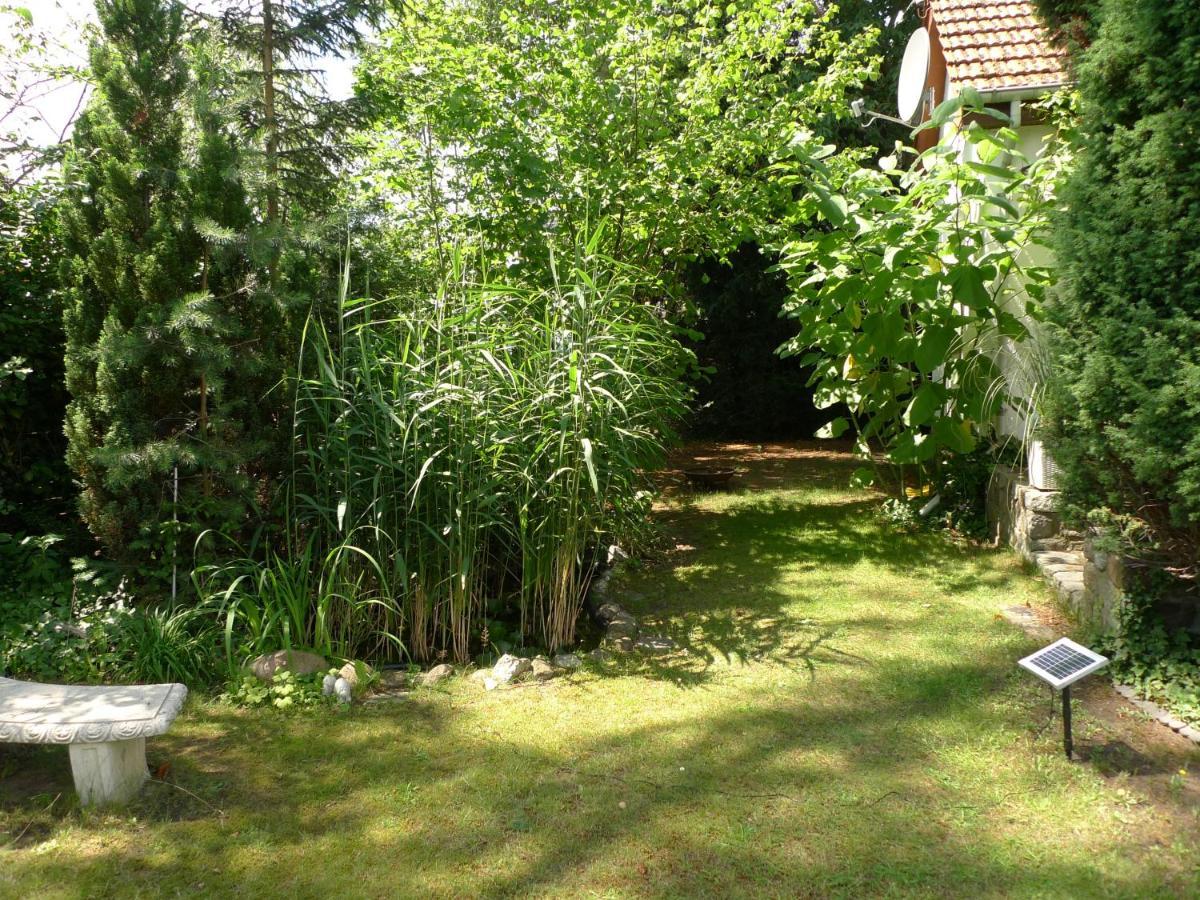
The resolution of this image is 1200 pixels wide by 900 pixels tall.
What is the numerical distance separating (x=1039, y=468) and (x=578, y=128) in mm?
3933

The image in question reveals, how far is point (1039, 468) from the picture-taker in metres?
5.27

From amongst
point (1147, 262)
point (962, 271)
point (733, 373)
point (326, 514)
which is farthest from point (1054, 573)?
point (733, 373)

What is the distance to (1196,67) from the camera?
295 cm

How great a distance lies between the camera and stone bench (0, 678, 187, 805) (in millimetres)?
2668

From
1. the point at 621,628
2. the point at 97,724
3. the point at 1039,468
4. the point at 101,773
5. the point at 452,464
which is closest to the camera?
the point at 97,724

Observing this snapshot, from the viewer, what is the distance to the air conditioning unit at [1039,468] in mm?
5156

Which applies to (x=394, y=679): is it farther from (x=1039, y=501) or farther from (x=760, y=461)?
(x=760, y=461)

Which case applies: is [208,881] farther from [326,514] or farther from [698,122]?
[698,122]

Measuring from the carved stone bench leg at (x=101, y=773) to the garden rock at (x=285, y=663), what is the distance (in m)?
0.87

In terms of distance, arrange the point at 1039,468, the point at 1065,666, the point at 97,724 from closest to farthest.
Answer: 1. the point at 97,724
2. the point at 1065,666
3. the point at 1039,468

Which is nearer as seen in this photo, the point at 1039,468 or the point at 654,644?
the point at 654,644

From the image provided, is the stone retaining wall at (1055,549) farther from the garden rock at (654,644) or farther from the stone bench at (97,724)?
the stone bench at (97,724)

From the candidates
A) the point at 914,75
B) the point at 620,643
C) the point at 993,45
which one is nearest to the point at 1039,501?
the point at 620,643

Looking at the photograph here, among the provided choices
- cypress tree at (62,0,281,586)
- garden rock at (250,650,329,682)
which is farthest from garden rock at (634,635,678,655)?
cypress tree at (62,0,281,586)
